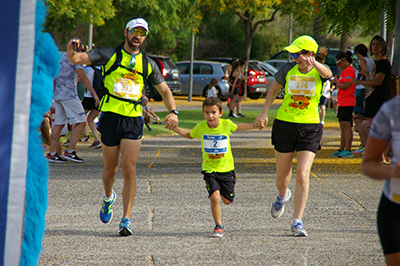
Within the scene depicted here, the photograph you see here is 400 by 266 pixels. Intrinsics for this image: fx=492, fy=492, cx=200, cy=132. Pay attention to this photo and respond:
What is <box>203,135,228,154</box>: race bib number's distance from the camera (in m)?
5.01

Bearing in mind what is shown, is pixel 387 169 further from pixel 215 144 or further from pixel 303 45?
pixel 303 45

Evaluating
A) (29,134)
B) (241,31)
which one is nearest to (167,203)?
(29,134)

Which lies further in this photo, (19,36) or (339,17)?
(339,17)

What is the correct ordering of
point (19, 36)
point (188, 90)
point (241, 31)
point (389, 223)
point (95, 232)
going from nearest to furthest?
point (19, 36) → point (389, 223) → point (95, 232) → point (188, 90) → point (241, 31)

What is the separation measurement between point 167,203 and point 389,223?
3907 millimetres

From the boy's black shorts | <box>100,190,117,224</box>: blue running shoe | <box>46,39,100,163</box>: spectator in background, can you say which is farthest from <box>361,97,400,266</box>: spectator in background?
<box>46,39,100,163</box>: spectator in background

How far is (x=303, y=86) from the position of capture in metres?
5.19

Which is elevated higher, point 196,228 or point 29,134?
point 29,134

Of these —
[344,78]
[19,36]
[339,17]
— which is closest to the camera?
[19,36]

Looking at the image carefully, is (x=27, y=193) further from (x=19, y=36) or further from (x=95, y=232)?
(x=95, y=232)

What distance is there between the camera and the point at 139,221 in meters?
5.37

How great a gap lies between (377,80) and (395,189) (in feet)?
22.3

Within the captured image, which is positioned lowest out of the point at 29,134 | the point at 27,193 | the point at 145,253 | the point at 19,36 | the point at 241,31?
the point at 145,253

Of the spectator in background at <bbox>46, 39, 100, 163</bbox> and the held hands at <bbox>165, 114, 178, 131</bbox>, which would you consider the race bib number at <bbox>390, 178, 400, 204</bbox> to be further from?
the spectator in background at <bbox>46, 39, 100, 163</bbox>
